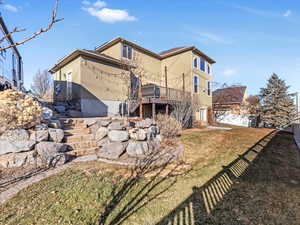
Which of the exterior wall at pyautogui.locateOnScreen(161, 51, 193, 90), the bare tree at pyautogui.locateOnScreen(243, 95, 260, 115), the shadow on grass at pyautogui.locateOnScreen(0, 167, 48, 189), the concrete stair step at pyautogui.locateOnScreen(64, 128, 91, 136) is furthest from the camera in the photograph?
the bare tree at pyautogui.locateOnScreen(243, 95, 260, 115)

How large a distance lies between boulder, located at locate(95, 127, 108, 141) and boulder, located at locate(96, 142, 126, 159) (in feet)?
2.02

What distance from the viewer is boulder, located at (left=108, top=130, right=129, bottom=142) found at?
6121mm

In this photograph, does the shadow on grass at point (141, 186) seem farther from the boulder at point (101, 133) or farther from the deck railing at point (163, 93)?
the deck railing at point (163, 93)

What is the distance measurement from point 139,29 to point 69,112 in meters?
9.71

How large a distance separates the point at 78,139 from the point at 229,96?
24.0 meters

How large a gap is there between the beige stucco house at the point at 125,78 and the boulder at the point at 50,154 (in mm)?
4800

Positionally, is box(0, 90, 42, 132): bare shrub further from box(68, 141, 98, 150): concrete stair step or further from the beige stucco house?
the beige stucco house

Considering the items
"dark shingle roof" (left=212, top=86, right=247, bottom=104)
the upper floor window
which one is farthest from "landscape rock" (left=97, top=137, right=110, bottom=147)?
"dark shingle roof" (left=212, top=86, right=247, bottom=104)

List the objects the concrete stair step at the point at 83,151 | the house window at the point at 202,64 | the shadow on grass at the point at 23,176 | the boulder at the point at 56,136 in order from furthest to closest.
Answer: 1. the house window at the point at 202,64
2. the concrete stair step at the point at 83,151
3. the boulder at the point at 56,136
4. the shadow on grass at the point at 23,176

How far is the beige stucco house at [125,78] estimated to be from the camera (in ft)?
34.9

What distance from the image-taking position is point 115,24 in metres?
13.6

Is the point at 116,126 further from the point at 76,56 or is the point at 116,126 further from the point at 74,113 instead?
the point at 76,56

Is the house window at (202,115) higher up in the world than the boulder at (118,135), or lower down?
higher up

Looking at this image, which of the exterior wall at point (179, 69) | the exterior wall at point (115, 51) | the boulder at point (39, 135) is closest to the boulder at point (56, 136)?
the boulder at point (39, 135)
